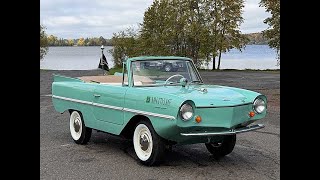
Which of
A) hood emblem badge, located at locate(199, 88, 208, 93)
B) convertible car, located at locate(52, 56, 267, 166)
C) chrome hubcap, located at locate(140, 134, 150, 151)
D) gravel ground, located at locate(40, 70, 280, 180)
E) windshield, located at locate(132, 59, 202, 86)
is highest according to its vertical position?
windshield, located at locate(132, 59, 202, 86)

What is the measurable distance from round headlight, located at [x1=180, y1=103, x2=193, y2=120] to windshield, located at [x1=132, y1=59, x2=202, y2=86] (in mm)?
1302

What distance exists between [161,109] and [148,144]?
0.64 metres

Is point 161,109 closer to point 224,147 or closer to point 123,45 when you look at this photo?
point 224,147

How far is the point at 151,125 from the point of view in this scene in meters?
6.09

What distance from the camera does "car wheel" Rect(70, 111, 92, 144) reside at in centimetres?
757

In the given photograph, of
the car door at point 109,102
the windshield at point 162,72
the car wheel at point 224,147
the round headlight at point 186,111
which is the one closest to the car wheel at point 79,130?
the car door at point 109,102

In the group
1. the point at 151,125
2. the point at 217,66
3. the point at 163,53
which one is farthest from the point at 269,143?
the point at 217,66

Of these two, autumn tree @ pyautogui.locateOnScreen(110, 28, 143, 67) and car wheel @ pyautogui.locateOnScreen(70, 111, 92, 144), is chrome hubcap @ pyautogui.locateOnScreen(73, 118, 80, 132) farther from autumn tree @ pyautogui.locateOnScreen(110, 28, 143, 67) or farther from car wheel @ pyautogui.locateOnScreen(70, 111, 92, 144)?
autumn tree @ pyautogui.locateOnScreen(110, 28, 143, 67)

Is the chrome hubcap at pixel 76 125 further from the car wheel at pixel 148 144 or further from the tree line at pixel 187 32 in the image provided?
the tree line at pixel 187 32

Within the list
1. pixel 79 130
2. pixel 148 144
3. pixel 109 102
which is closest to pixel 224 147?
pixel 148 144

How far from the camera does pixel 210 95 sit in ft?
19.8

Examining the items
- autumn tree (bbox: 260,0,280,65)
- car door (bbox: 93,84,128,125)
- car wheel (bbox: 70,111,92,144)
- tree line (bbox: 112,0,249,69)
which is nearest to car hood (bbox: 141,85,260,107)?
car door (bbox: 93,84,128,125)
